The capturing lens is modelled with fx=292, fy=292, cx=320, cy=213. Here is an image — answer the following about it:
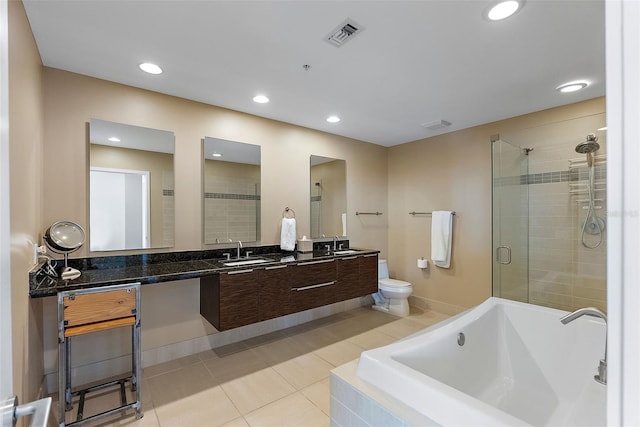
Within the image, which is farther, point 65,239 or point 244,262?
point 244,262

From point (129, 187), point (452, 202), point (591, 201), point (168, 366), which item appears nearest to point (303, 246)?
point (168, 366)

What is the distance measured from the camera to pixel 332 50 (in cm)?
202

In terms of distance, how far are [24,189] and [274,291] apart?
1.84m

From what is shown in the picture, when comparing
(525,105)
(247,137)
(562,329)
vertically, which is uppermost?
(525,105)

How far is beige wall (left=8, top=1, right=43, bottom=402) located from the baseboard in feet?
0.86

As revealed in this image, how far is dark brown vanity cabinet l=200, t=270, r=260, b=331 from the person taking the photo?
2406 mm

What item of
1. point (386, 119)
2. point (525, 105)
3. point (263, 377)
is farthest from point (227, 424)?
point (525, 105)

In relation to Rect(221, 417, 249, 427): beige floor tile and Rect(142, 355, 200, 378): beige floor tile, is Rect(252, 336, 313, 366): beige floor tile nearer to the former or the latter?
Rect(142, 355, 200, 378): beige floor tile

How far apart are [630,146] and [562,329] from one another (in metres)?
2.39

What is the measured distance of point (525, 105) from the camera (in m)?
2.99

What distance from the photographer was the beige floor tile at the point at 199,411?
1890 millimetres

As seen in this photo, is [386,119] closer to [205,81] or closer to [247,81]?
[247,81]

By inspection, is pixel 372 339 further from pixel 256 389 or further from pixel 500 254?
pixel 500 254

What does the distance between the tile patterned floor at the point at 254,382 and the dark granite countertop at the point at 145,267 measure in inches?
34.2
